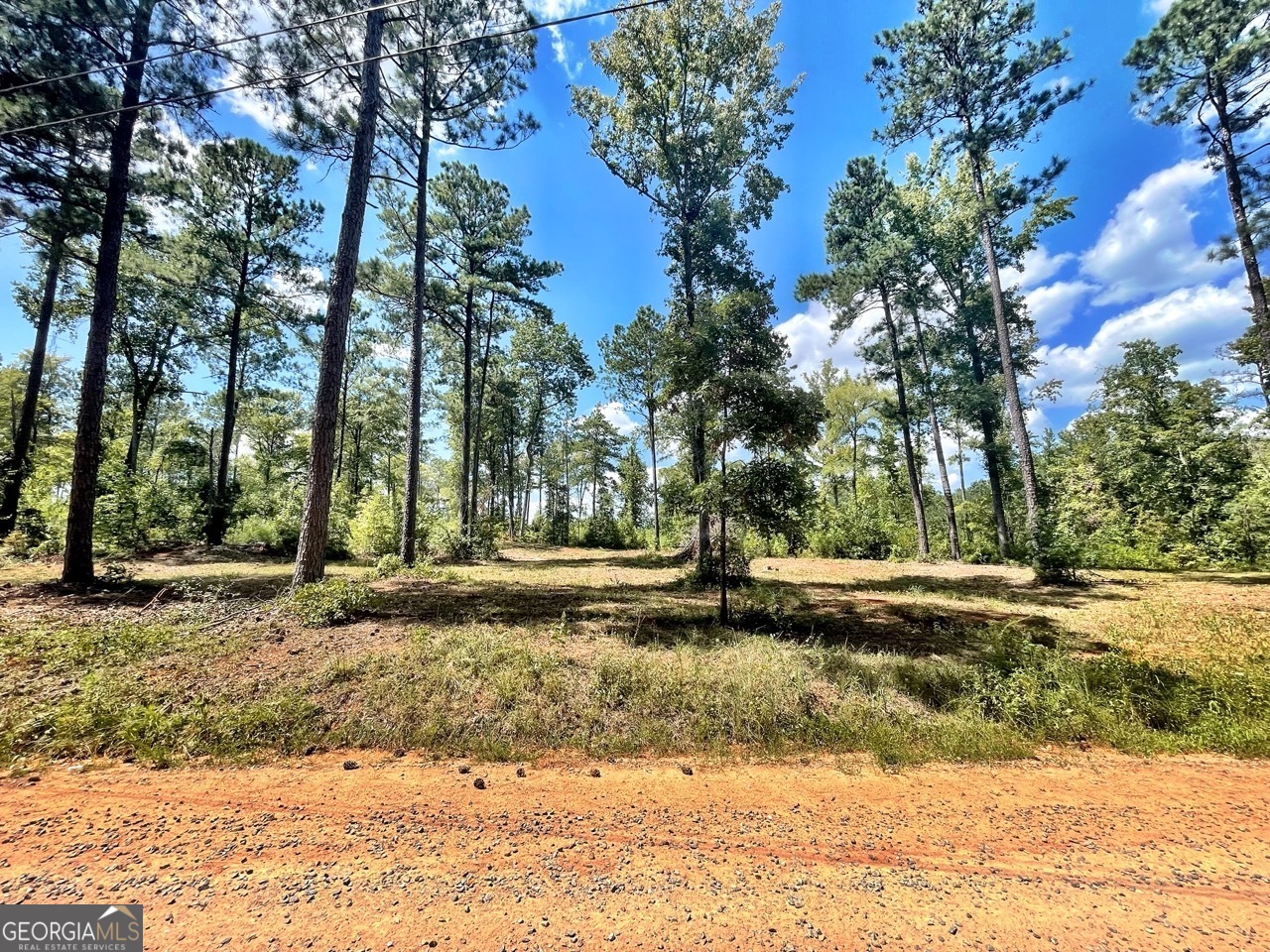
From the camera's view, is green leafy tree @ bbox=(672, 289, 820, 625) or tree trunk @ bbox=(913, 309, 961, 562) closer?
green leafy tree @ bbox=(672, 289, 820, 625)

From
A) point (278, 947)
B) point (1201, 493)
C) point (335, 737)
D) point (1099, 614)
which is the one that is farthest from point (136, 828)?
point (1201, 493)

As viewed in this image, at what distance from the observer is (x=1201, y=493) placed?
46.2 ft

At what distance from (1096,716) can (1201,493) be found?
1717cm

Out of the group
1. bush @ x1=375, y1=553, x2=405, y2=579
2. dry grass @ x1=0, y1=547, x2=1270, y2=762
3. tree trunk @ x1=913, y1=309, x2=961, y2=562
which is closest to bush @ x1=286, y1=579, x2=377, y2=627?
dry grass @ x1=0, y1=547, x2=1270, y2=762

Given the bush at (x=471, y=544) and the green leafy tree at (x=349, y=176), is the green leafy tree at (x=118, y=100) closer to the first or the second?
the green leafy tree at (x=349, y=176)

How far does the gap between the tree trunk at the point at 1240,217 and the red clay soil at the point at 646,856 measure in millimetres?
13832

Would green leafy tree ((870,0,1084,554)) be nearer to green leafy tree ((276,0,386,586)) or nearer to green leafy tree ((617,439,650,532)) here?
green leafy tree ((276,0,386,586))

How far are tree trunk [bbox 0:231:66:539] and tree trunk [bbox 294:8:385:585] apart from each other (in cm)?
793

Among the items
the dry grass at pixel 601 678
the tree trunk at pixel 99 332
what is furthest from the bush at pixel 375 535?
the dry grass at pixel 601 678

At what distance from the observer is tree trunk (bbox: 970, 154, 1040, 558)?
1095 centimetres

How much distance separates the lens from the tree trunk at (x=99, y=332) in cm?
728

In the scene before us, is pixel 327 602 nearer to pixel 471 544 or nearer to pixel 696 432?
pixel 696 432

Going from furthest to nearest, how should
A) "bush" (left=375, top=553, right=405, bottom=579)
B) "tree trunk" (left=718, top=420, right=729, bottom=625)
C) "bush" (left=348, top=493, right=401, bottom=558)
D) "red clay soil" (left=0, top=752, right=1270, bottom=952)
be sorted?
"bush" (left=348, top=493, right=401, bottom=558), "bush" (left=375, top=553, right=405, bottom=579), "tree trunk" (left=718, top=420, right=729, bottom=625), "red clay soil" (left=0, top=752, right=1270, bottom=952)

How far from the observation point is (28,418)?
39.2ft
